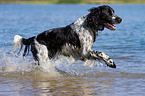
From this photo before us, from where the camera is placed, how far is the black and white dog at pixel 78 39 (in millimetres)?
7094

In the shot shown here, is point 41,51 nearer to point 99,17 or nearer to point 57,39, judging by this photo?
point 57,39

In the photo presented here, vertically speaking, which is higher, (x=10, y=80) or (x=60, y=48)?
(x=60, y=48)

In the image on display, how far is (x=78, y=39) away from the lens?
7.14m

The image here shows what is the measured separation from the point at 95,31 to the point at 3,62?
123 inches

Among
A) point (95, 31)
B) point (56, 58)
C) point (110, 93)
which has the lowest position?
point (110, 93)

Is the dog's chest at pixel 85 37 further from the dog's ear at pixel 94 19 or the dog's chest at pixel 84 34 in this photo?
the dog's ear at pixel 94 19

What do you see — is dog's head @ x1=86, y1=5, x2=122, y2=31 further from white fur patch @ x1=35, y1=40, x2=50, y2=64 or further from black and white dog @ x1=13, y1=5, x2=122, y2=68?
white fur patch @ x1=35, y1=40, x2=50, y2=64

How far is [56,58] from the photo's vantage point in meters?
7.38

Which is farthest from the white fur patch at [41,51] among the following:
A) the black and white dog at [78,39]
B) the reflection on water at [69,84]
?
the reflection on water at [69,84]

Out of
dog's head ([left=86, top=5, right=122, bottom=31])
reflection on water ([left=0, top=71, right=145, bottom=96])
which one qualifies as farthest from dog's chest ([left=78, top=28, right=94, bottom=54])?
reflection on water ([left=0, top=71, right=145, bottom=96])

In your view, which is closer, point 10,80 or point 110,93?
point 110,93

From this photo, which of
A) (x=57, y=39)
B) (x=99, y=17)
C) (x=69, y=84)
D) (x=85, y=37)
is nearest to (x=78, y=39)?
(x=85, y=37)

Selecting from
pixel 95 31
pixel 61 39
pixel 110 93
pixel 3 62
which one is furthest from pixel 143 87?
pixel 3 62

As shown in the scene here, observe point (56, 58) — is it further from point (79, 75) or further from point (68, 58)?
point (79, 75)
